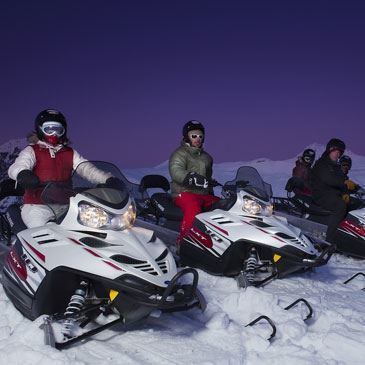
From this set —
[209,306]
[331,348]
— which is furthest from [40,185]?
[331,348]

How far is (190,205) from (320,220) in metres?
2.96

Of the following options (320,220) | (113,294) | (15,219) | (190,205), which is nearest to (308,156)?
(320,220)

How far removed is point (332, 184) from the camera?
701 cm

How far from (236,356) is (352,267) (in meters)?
3.82

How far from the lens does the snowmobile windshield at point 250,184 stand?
4852 millimetres

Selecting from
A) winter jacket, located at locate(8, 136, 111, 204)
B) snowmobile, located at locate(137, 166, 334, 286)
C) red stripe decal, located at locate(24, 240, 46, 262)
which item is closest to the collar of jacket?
snowmobile, located at locate(137, 166, 334, 286)

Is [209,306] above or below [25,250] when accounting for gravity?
below

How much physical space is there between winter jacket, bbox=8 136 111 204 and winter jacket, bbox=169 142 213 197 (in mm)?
1411

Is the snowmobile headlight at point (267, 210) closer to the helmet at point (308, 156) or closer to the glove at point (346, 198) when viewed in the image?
the glove at point (346, 198)

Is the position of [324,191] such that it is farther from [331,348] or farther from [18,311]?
[18,311]

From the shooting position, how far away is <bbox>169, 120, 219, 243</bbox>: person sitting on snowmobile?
17.3 ft

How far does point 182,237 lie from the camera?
518 cm

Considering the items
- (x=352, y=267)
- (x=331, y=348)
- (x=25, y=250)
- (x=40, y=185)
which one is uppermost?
(x=40, y=185)

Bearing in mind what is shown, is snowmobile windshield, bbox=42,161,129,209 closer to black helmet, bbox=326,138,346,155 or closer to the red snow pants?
the red snow pants
